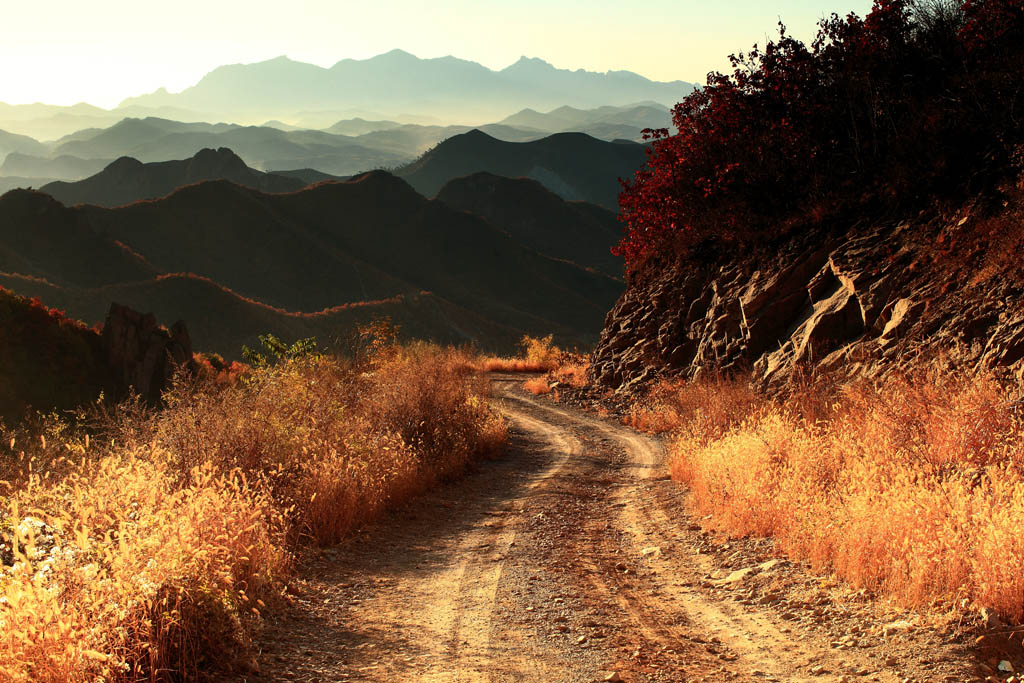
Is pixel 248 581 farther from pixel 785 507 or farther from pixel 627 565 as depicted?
pixel 785 507

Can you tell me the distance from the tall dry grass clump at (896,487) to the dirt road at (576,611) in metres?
0.30

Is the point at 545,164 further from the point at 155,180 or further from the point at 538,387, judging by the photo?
the point at 538,387

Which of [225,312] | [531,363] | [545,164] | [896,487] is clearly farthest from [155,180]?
[896,487]

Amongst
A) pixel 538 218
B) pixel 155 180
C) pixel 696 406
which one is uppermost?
pixel 155 180

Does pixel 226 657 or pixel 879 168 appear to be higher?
pixel 879 168

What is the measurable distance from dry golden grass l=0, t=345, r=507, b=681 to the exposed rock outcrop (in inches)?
432

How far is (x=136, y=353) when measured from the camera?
20.9 m

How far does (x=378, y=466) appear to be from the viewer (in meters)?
8.89

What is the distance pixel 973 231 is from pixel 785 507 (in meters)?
5.94

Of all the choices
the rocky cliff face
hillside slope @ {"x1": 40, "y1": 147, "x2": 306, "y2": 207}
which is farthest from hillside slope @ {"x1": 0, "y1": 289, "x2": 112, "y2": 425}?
hillside slope @ {"x1": 40, "y1": 147, "x2": 306, "y2": 207}

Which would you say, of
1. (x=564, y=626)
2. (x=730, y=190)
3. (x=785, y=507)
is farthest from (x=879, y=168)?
(x=564, y=626)

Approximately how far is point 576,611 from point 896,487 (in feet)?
8.44

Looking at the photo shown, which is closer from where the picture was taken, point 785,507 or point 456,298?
point 785,507

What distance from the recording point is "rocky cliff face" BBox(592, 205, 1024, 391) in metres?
8.98
